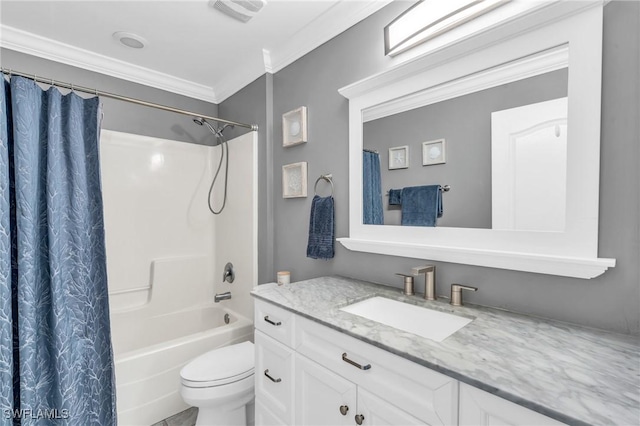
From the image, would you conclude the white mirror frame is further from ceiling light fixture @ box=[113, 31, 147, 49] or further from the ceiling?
ceiling light fixture @ box=[113, 31, 147, 49]

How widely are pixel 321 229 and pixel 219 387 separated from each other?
3.25 ft

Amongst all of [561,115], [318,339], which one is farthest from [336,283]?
[561,115]

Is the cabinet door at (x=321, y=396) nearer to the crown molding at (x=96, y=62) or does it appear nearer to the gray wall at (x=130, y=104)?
the gray wall at (x=130, y=104)

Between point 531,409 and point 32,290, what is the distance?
6.66ft

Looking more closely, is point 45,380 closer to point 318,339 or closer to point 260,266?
point 260,266

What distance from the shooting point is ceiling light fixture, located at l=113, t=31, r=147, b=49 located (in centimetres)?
197

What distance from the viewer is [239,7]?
1689mm

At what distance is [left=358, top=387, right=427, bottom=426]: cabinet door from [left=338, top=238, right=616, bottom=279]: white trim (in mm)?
628

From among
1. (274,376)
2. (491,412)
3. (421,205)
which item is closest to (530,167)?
(421,205)

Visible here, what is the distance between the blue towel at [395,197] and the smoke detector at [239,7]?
1.28m

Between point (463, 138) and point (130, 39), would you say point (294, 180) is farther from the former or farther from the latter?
point (130, 39)

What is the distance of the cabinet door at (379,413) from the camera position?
82 cm

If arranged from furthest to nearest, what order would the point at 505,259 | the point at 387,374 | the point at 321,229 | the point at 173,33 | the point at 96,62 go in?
the point at 96,62, the point at 173,33, the point at 321,229, the point at 505,259, the point at 387,374

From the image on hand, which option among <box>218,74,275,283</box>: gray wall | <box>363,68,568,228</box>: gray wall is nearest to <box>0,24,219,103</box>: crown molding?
<box>218,74,275,283</box>: gray wall
